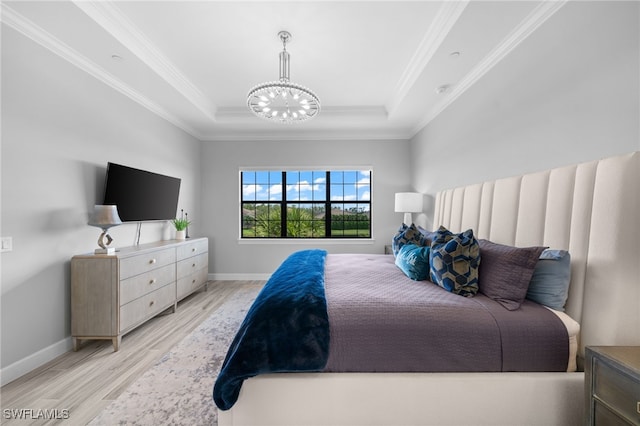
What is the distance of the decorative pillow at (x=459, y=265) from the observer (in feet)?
5.34

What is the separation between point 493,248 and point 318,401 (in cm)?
141

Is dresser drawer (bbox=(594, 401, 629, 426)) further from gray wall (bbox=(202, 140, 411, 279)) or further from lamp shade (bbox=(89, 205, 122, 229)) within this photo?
gray wall (bbox=(202, 140, 411, 279))

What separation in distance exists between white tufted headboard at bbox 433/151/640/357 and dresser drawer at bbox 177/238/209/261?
359 centimetres

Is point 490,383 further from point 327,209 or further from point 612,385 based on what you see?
point 327,209

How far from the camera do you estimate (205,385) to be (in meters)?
1.81

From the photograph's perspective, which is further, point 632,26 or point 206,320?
point 206,320

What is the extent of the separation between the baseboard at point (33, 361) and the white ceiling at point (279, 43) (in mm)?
2498

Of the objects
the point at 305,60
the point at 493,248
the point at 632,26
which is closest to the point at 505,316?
the point at 493,248

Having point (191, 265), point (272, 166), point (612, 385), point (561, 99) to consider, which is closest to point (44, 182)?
point (191, 265)

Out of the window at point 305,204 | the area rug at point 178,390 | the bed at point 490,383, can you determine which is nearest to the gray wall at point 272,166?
the window at point 305,204

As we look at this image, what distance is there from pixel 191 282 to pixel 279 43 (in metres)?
3.16

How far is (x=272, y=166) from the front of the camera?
Result: 15.3 feet

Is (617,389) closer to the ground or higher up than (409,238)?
closer to the ground

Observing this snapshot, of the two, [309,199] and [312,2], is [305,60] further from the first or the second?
[309,199]
